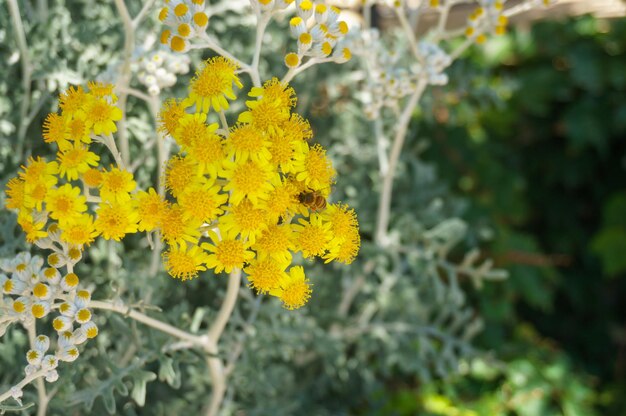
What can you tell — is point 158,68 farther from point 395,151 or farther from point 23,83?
point 395,151

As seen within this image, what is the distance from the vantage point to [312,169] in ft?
2.30

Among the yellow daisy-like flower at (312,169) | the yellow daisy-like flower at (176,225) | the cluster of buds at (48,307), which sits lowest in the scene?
the cluster of buds at (48,307)

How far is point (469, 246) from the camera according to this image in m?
1.68

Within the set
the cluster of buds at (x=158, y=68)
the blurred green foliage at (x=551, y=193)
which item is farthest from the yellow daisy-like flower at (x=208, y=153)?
the blurred green foliage at (x=551, y=193)

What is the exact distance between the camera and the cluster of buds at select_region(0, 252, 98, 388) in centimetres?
70

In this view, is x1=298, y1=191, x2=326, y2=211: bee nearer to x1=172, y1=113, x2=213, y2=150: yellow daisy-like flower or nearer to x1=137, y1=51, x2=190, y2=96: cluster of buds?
x1=172, y1=113, x2=213, y2=150: yellow daisy-like flower

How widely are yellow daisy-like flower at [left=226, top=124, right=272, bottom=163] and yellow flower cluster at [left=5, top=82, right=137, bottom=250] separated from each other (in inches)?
4.2

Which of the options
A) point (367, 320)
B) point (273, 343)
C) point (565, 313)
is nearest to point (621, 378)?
point (565, 313)

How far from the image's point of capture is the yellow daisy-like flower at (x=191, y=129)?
667mm

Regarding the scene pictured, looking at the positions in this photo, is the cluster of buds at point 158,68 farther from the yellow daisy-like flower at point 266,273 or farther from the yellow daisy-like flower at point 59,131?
the yellow daisy-like flower at point 266,273

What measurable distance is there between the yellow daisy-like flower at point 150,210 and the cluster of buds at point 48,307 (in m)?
0.10

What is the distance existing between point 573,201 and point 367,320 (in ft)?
2.83

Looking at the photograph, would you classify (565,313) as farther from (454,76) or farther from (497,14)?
(497,14)

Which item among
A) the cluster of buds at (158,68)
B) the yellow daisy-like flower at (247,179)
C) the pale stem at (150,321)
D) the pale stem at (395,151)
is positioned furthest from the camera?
the pale stem at (395,151)
